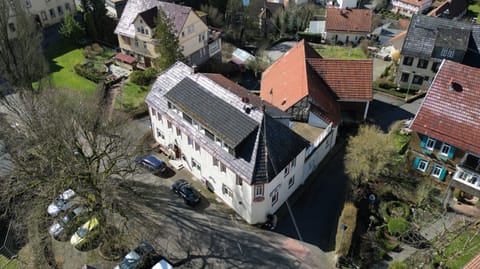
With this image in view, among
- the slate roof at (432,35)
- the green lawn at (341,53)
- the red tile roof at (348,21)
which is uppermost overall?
the slate roof at (432,35)

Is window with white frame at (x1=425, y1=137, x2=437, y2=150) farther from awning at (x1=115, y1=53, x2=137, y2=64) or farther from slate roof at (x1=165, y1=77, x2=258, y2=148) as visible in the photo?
awning at (x1=115, y1=53, x2=137, y2=64)

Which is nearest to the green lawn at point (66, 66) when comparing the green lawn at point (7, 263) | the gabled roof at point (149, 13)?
the gabled roof at point (149, 13)

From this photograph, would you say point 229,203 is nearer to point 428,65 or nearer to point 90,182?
point 90,182

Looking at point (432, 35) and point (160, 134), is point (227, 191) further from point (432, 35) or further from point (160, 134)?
point (432, 35)

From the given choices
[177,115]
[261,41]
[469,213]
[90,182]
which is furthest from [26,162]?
[261,41]

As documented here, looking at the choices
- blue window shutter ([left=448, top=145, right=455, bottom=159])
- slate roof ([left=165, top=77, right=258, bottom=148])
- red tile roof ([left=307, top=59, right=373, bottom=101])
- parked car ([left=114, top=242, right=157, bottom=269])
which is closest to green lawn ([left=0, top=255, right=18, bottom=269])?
parked car ([left=114, top=242, right=157, bottom=269])

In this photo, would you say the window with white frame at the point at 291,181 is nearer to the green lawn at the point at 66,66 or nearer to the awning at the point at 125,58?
the green lawn at the point at 66,66
